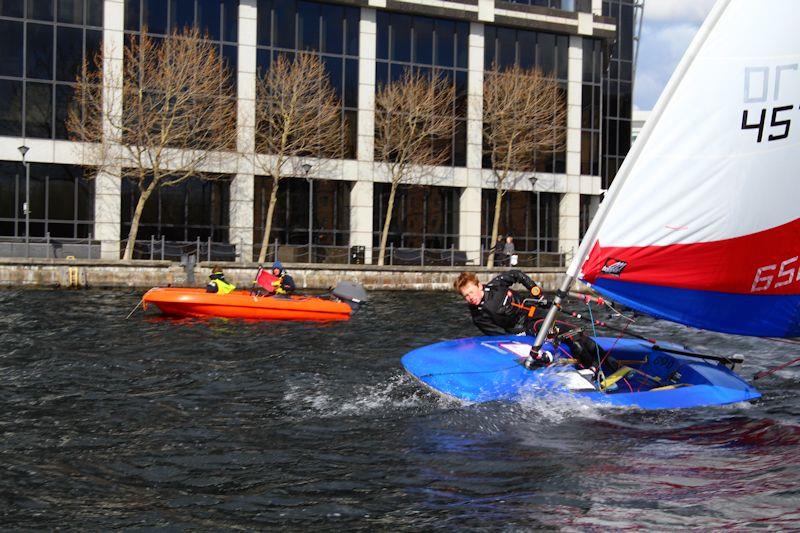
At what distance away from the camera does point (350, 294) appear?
22641 mm

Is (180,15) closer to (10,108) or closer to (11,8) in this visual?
(11,8)

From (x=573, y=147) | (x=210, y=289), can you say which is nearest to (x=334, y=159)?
(x=573, y=147)

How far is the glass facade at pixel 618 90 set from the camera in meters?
58.6

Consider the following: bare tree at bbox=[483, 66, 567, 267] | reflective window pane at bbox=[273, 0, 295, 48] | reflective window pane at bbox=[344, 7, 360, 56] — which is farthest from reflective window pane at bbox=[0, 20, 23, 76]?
bare tree at bbox=[483, 66, 567, 267]

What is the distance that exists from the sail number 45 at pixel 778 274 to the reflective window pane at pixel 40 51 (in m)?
33.3

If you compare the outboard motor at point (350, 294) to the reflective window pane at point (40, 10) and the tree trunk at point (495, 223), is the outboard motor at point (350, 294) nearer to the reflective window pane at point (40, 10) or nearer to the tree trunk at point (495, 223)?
the tree trunk at point (495, 223)

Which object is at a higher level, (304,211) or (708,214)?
(304,211)

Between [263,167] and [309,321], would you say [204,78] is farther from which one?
[309,321]

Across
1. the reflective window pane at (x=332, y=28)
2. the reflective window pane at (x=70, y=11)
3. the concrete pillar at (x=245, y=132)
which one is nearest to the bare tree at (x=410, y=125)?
the reflective window pane at (x=332, y=28)

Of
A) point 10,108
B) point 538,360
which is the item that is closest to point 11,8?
point 10,108

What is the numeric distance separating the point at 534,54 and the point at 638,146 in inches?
1459

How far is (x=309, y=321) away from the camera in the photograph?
21.6 m

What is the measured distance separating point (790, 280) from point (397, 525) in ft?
19.4

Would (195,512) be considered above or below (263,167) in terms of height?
below
